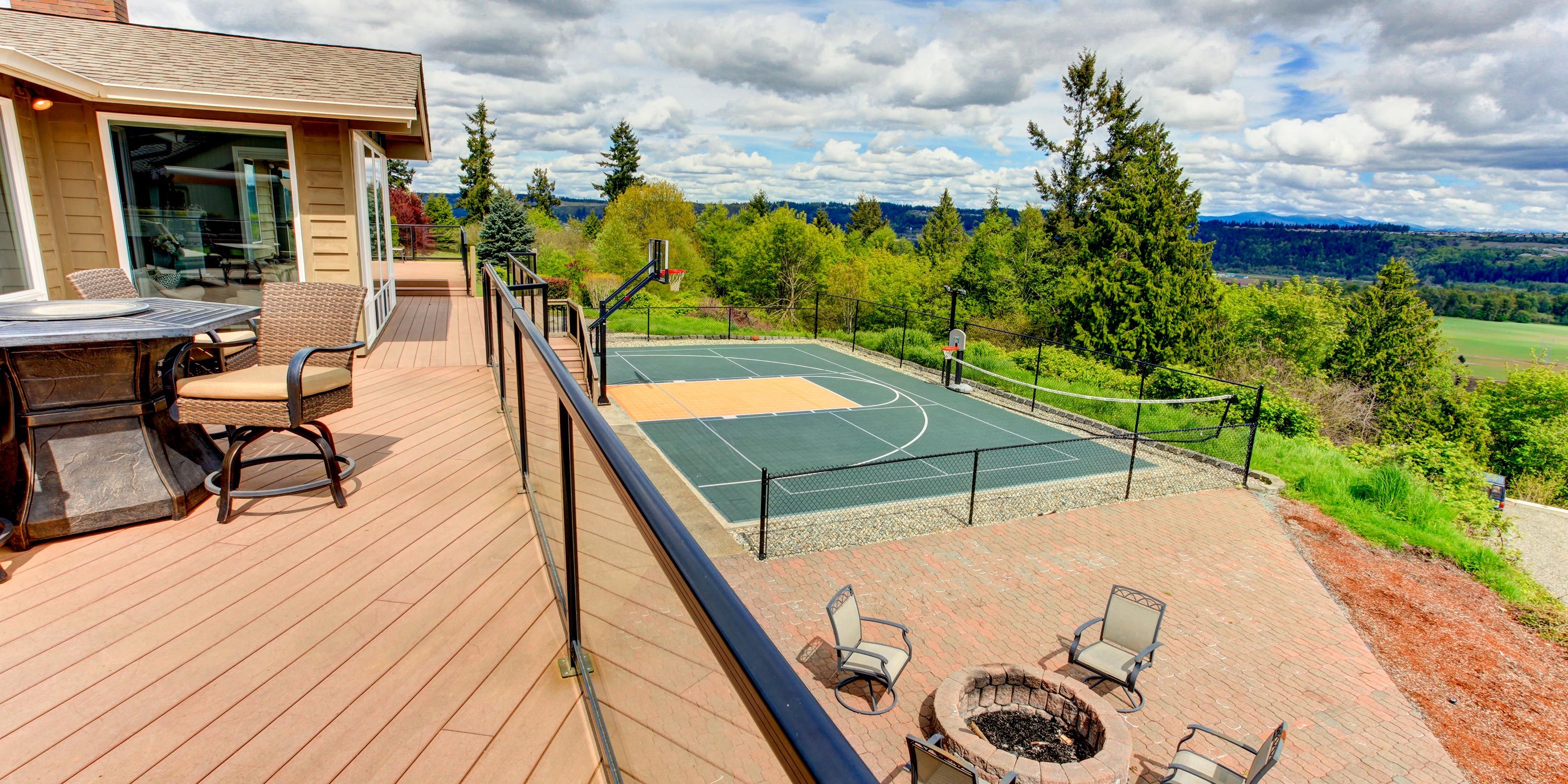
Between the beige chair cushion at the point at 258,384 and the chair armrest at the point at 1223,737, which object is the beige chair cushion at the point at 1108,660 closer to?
the chair armrest at the point at 1223,737

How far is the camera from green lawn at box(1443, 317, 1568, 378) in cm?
8969

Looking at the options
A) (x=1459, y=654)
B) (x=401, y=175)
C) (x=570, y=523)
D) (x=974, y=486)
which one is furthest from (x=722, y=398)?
(x=401, y=175)

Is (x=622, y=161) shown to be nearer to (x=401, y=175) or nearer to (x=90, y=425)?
(x=401, y=175)

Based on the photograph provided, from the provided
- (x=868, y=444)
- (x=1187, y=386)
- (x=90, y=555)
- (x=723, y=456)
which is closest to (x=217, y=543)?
(x=90, y=555)

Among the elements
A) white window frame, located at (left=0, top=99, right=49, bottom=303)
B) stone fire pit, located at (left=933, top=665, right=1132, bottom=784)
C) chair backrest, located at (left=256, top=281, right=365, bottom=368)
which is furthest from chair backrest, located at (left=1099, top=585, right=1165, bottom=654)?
white window frame, located at (left=0, top=99, right=49, bottom=303)

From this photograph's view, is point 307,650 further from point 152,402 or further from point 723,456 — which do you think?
point 723,456

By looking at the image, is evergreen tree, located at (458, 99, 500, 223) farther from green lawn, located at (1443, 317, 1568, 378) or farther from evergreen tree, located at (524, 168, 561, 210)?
green lawn, located at (1443, 317, 1568, 378)

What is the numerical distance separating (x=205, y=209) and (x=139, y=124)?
3.08 feet

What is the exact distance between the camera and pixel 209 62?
27.3ft

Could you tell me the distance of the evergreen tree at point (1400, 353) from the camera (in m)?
38.8

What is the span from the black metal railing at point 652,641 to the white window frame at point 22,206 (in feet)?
23.6

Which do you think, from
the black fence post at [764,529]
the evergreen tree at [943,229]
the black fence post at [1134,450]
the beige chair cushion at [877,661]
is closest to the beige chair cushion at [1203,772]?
the beige chair cushion at [877,661]

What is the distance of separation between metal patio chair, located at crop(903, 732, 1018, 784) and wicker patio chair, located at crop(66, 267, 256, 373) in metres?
4.91

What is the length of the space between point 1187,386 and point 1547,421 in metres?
24.8
